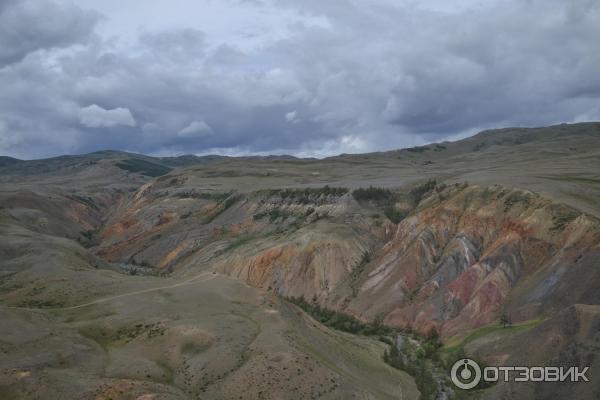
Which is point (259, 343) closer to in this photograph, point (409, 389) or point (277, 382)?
point (277, 382)

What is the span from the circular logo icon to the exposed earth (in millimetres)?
1340

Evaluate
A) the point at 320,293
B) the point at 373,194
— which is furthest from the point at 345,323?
the point at 373,194

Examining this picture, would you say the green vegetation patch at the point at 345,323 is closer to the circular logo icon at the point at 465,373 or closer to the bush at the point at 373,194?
the circular logo icon at the point at 465,373

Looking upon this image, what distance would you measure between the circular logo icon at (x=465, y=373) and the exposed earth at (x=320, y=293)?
1340 millimetres

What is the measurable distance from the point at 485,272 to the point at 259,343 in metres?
34.8

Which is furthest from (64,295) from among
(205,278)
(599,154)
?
(599,154)

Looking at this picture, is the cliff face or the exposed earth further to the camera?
the cliff face

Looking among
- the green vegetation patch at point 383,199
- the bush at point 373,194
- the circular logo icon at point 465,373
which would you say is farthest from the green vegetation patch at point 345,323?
the bush at point 373,194

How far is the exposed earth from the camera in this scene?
141 ft

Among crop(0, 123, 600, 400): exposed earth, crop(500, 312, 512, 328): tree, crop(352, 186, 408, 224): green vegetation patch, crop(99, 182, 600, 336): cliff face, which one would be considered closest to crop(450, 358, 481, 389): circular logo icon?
crop(0, 123, 600, 400): exposed earth

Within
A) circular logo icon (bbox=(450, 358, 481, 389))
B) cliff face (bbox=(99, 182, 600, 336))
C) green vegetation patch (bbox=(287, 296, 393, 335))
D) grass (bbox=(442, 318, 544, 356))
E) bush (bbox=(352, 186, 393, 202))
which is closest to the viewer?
circular logo icon (bbox=(450, 358, 481, 389))

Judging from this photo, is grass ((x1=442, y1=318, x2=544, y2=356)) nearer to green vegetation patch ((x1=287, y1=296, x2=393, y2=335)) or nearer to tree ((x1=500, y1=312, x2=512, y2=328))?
tree ((x1=500, y1=312, x2=512, y2=328))

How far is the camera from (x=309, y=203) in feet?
376

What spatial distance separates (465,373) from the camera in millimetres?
52344
